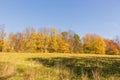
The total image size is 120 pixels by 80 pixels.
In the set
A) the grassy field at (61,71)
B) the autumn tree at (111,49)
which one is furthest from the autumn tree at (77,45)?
the grassy field at (61,71)

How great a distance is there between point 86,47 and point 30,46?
62.8ft

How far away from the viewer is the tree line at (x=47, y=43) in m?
57.3

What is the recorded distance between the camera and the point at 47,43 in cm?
5981

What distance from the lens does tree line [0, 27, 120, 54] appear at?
57.3 metres

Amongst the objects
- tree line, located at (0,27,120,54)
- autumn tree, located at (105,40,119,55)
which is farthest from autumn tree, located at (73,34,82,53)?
autumn tree, located at (105,40,119,55)

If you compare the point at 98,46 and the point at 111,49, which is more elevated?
the point at 98,46

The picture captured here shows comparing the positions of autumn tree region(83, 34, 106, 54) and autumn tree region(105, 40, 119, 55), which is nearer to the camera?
autumn tree region(83, 34, 106, 54)

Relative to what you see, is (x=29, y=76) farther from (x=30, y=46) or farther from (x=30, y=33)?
(x=30, y=33)

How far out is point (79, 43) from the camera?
67.2m

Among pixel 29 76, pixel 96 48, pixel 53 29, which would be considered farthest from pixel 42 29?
pixel 29 76

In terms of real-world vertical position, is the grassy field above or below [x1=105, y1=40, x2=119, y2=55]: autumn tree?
below

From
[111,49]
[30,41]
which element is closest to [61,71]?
[30,41]

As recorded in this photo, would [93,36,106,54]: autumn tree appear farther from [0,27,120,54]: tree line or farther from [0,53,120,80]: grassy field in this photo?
[0,53,120,80]: grassy field

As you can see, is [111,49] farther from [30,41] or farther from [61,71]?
[61,71]
